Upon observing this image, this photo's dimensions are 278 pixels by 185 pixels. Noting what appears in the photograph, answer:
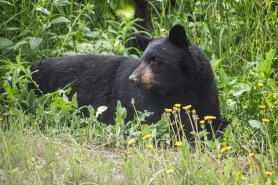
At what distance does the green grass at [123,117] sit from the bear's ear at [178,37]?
1.84 ft

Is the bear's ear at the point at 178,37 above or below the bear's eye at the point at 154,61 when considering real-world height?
above

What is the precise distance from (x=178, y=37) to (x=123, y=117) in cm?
94

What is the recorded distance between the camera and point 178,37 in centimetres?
625

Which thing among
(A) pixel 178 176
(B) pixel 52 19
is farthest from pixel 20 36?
(A) pixel 178 176

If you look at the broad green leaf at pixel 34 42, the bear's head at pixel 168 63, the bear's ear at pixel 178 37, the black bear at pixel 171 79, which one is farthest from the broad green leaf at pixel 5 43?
the bear's ear at pixel 178 37

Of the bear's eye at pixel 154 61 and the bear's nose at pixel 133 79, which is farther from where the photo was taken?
the bear's eye at pixel 154 61

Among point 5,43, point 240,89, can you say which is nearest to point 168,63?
point 240,89

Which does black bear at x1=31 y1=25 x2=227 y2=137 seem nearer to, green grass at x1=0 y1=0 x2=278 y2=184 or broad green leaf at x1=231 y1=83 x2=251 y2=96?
green grass at x1=0 y1=0 x2=278 y2=184

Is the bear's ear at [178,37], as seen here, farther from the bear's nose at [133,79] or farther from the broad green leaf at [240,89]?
the broad green leaf at [240,89]

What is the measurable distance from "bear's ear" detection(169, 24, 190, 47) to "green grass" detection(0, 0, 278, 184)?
56cm

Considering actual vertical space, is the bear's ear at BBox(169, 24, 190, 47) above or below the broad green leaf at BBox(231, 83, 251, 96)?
above

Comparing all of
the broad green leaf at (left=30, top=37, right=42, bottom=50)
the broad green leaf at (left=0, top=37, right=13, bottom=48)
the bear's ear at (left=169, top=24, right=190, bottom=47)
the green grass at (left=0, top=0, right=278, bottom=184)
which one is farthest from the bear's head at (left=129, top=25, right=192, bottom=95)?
the broad green leaf at (left=0, top=37, right=13, bottom=48)

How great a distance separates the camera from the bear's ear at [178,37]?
243 inches

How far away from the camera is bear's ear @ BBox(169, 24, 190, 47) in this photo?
618 centimetres
